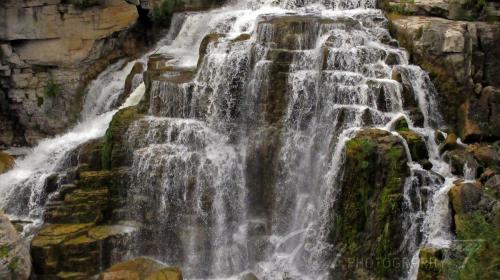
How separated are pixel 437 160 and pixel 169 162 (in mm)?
7184

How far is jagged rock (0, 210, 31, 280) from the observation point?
13.8 metres

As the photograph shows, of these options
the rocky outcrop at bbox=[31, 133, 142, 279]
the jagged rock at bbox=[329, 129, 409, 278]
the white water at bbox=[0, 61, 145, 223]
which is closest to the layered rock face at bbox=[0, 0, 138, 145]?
the white water at bbox=[0, 61, 145, 223]

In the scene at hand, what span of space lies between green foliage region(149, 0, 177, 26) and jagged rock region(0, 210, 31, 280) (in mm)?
11106

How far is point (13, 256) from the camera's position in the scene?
46.4 ft

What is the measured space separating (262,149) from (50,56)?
9.84m

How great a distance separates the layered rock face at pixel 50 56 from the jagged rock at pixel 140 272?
9662mm

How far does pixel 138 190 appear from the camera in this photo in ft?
54.8

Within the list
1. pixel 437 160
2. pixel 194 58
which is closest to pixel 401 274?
pixel 437 160

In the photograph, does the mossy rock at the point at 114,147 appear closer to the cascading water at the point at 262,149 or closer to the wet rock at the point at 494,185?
the cascading water at the point at 262,149

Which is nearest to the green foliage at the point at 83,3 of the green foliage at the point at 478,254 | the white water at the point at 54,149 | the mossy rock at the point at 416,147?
the white water at the point at 54,149

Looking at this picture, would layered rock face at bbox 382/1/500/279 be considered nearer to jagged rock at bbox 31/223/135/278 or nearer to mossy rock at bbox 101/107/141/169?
jagged rock at bbox 31/223/135/278

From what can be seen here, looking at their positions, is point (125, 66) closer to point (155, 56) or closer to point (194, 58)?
point (155, 56)

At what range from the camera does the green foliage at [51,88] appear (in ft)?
72.9

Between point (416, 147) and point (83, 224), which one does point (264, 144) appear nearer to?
point (416, 147)
